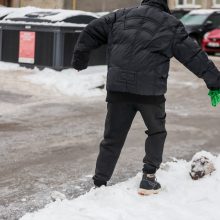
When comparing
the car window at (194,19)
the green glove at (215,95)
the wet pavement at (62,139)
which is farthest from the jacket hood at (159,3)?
the car window at (194,19)

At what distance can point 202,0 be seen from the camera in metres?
35.3

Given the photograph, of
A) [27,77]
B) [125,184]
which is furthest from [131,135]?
[27,77]

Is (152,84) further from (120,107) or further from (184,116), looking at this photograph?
(184,116)

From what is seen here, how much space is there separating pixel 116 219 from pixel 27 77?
863 centimetres

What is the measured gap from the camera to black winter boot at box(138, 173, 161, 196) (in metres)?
4.73

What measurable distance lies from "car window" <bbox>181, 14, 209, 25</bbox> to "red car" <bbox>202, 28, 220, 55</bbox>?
1.89 meters

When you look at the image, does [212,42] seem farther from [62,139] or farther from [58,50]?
[62,139]

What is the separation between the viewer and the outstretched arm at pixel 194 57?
176 inches

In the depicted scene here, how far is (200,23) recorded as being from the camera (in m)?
22.6

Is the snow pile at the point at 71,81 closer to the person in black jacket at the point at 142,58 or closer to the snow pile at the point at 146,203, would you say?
the snow pile at the point at 146,203

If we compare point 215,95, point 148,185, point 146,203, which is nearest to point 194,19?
point 215,95

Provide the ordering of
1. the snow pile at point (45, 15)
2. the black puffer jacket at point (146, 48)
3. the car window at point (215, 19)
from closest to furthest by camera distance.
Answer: the black puffer jacket at point (146, 48)
the snow pile at point (45, 15)
the car window at point (215, 19)

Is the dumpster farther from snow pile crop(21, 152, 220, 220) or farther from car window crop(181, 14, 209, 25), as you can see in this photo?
car window crop(181, 14, 209, 25)

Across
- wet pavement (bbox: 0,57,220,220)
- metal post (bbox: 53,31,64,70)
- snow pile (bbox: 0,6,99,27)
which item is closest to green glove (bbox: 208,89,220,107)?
wet pavement (bbox: 0,57,220,220)
